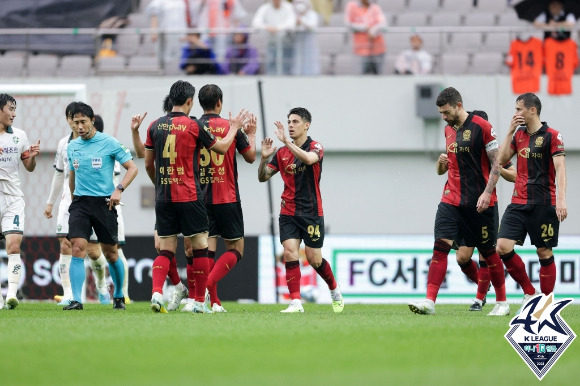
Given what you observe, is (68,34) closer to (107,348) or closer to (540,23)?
(540,23)

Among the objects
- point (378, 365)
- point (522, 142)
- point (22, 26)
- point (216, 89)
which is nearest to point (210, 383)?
point (378, 365)

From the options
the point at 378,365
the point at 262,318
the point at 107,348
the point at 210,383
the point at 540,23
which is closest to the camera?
the point at 210,383

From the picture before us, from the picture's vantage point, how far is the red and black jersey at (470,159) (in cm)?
952

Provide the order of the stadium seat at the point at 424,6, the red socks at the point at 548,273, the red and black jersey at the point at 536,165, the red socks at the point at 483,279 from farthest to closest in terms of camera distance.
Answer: the stadium seat at the point at 424,6
the red socks at the point at 483,279
the red socks at the point at 548,273
the red and black jersey at the point at 536,165

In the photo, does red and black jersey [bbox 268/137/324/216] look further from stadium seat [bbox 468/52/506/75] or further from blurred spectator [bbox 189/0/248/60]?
stadium seat [bbox 468/52/506/75]

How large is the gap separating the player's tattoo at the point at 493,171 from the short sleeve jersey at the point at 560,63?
10.1 metres

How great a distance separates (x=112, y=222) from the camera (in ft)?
35.0

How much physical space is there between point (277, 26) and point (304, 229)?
9206 millimetres

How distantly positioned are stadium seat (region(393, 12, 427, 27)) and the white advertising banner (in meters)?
6.17

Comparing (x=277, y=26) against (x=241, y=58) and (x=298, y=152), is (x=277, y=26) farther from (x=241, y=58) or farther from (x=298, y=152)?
(x=298, y=152)

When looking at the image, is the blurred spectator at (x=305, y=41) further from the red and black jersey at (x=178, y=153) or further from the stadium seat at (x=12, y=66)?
the red and black jersey at (x=178, y=153)

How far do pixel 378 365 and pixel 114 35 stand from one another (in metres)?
14.9

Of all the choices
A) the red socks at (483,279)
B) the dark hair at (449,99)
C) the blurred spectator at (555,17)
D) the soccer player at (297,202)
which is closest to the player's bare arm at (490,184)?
the dark hair at (449,99)

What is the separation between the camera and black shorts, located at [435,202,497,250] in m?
9.53
